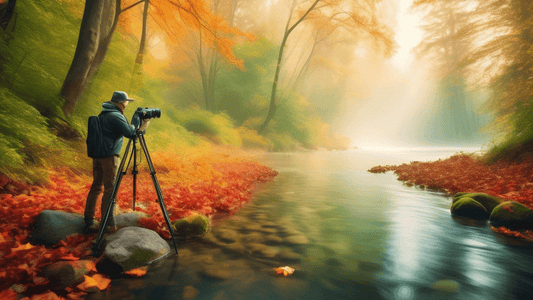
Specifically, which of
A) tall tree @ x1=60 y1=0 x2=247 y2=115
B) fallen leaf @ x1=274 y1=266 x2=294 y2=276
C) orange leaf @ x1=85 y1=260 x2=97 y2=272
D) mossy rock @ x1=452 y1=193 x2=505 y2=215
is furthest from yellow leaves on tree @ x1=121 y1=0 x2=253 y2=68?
mossy rock @ x1=452 y1=193 x2=505 y2=215

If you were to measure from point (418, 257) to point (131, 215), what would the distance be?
478 cm

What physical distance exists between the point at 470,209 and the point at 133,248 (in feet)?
24.2

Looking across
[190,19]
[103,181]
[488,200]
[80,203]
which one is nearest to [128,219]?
[103,181]

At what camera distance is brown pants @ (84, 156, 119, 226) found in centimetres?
385

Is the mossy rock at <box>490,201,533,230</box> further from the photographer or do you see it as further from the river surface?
the photographer

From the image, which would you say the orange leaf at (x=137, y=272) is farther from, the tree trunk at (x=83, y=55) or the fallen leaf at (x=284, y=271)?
the tree trunk at (x=83, y=55)

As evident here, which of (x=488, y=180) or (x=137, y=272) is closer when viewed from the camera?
(x=137, y=272)

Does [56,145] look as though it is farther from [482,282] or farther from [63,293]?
[482,282]

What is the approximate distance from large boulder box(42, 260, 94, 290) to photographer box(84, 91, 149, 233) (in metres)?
0.84

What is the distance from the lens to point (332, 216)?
274 inches

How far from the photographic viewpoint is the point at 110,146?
3803mm

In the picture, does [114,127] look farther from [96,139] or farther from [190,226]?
[190,226]

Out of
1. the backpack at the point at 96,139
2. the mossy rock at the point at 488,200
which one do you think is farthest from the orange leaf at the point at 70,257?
the mossy rock at the point at 488,200

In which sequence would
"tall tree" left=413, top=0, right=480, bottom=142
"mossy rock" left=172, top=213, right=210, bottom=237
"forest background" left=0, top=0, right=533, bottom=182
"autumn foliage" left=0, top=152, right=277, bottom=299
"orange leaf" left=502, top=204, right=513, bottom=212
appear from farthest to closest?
"tall tree" left=413, top=0, right=480, bottom=142 → "forest background" left=0, top=0, right=533, bottom=182 → "orange leaf" left=502, top=204, right=513, bottom=212 → "mossy rock" left=172, top=213, right=210, bottom=237 → "autumn foliage" left=0, top=152, right=277, bottom=299
